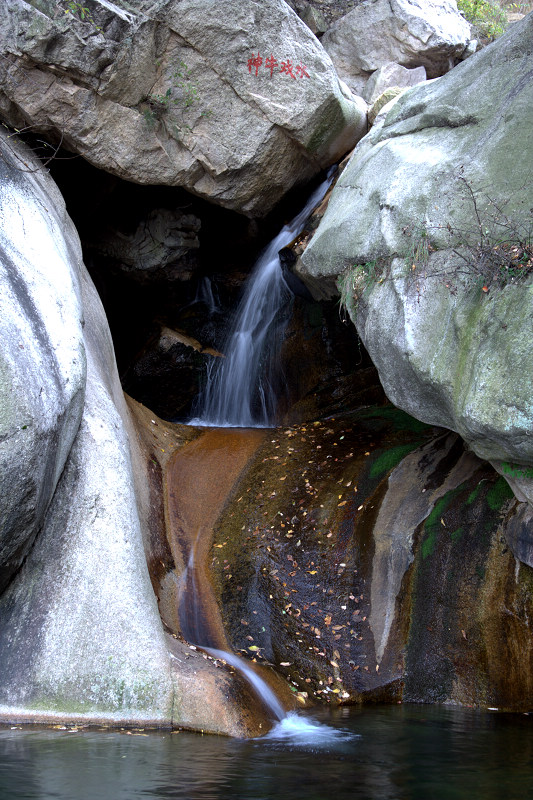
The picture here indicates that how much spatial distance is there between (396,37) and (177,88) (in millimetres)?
6503

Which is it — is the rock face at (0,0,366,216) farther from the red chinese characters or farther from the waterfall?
the waterfall

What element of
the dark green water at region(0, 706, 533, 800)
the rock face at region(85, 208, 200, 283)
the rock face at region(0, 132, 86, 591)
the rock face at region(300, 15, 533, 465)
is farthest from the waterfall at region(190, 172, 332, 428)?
the dark green water at region(0, 706, 533, 800)

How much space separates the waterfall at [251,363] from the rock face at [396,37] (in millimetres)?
4386

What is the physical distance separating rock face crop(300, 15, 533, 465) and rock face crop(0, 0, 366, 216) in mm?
1860

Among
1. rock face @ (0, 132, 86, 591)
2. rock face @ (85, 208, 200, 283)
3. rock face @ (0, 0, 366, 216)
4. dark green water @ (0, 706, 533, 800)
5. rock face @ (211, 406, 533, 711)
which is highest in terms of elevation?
rock face @ (0, 0, 366, 216)

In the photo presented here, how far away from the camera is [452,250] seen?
280 inches

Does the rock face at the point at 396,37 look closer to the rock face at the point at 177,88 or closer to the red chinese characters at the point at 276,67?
the rock face at the point at 177,88

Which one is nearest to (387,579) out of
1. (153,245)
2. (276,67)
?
(276,67)

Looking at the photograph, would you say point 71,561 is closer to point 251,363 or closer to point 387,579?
point 387,579

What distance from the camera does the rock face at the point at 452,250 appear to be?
6285mm

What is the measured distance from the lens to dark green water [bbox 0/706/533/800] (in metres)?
4.67

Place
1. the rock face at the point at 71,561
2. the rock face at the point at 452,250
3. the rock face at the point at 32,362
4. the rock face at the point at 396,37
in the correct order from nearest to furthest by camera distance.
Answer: the rock face at the point at 32,362 → the rock face at the point at 71,561 → the rock face at the point at 452,250 → the rock face at the point at 396,37

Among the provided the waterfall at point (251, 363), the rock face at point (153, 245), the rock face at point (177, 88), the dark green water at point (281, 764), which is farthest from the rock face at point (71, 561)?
the waterfall at point (251, 363)

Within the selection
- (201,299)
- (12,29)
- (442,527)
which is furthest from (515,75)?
(201,299)
